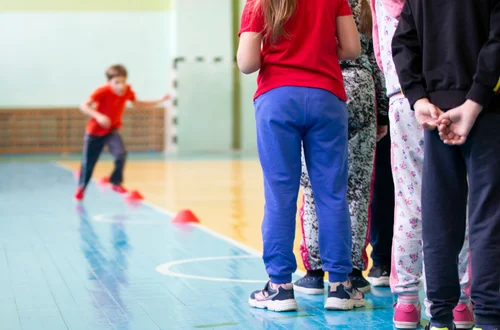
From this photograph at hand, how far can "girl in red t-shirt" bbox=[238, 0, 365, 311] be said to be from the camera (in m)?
3.35

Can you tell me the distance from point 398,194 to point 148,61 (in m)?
15.2

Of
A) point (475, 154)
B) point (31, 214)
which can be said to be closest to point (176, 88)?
point (31, 214)

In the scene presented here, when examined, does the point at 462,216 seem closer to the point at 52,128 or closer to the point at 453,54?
Answer: the point at 453,54

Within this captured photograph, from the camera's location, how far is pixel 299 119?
3.37 m

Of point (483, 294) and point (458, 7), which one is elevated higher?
point (458, 7)

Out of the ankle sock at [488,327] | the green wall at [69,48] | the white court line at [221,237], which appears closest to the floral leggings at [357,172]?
the white court line at [221,237]

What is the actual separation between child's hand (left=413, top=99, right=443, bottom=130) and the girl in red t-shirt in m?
0.79

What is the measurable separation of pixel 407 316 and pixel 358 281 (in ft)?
2.48

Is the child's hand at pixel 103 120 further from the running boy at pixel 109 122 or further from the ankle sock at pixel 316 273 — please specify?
the ankle sock at pixel 316 273

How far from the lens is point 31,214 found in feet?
23.4

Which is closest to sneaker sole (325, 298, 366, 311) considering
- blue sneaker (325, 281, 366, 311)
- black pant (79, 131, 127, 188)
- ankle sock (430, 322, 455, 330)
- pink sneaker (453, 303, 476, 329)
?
blue sneaker (325, 281, 366, 311)

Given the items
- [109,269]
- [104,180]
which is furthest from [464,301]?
[104,180]

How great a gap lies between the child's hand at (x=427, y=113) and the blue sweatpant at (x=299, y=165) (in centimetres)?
79

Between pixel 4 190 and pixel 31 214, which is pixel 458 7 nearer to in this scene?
pixel 31 214
